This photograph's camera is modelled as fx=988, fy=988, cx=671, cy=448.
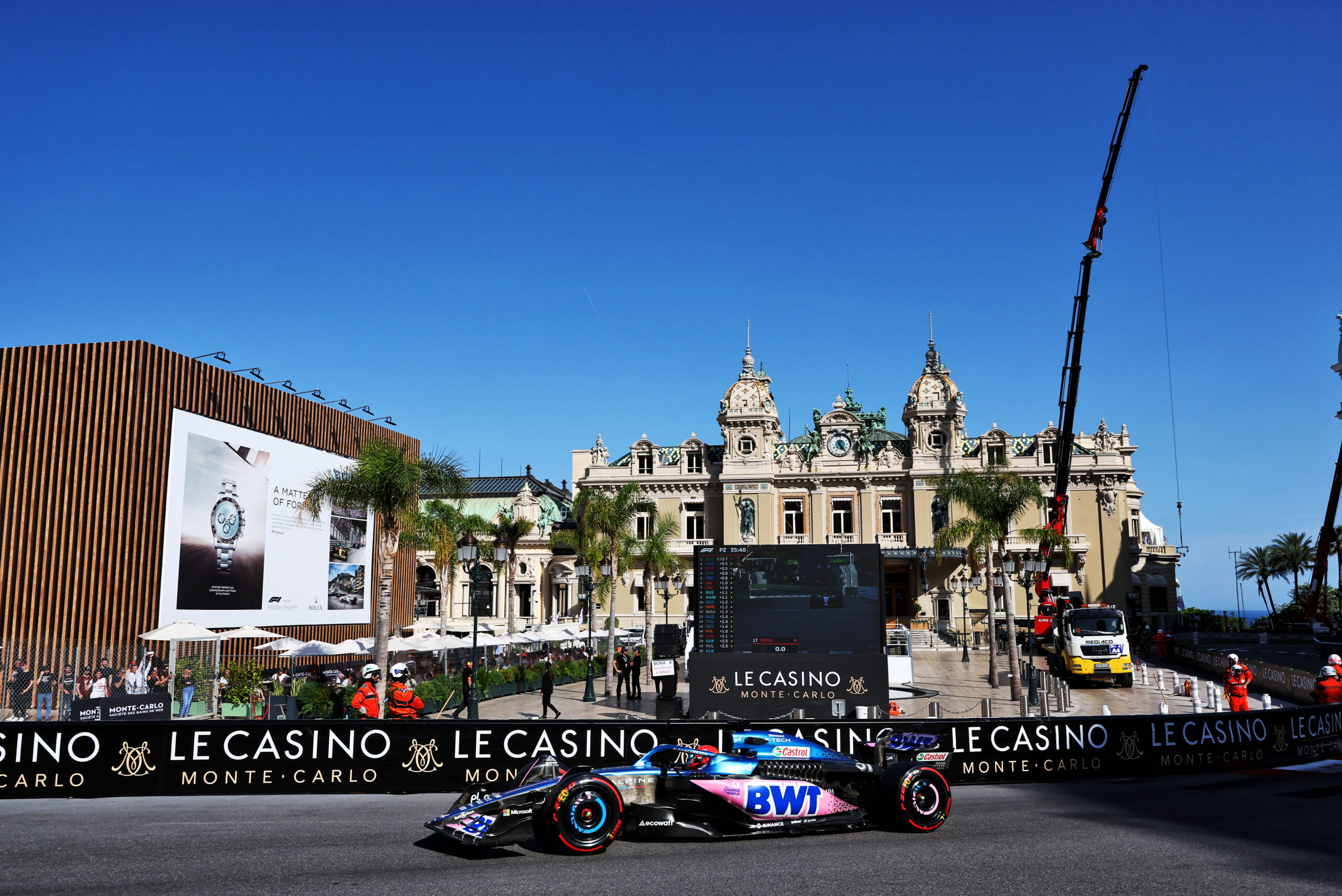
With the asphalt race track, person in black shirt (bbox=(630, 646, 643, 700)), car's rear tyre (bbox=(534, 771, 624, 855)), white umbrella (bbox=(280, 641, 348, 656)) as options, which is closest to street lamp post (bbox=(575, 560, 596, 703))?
person in black shirt (bbox=(630, 646, 643, 700))

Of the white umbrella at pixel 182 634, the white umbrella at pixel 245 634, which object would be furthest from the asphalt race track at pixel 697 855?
the white umbrella at pixel 245 634

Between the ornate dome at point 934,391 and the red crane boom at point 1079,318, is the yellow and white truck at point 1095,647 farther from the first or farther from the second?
the ornate dome at point 934,391

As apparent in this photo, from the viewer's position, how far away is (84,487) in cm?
3306

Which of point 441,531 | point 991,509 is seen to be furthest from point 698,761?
point 441,531

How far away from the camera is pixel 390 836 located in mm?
11953

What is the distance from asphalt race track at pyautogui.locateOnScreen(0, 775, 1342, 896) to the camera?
9609 millimetres

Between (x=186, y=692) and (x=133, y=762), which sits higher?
(x=133, y=762)

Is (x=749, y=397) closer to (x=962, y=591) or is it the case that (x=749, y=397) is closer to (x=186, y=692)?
(x=962, y=591)

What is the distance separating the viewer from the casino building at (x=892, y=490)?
6806 cm

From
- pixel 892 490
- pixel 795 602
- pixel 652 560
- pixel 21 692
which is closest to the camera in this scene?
pixel 21 692

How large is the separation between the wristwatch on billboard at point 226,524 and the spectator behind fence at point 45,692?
427 inches

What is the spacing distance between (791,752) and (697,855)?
6.11 feet

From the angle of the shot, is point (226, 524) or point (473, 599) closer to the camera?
point (473, 599)

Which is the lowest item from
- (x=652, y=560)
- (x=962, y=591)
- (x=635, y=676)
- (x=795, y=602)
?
(x=635, y=676)
